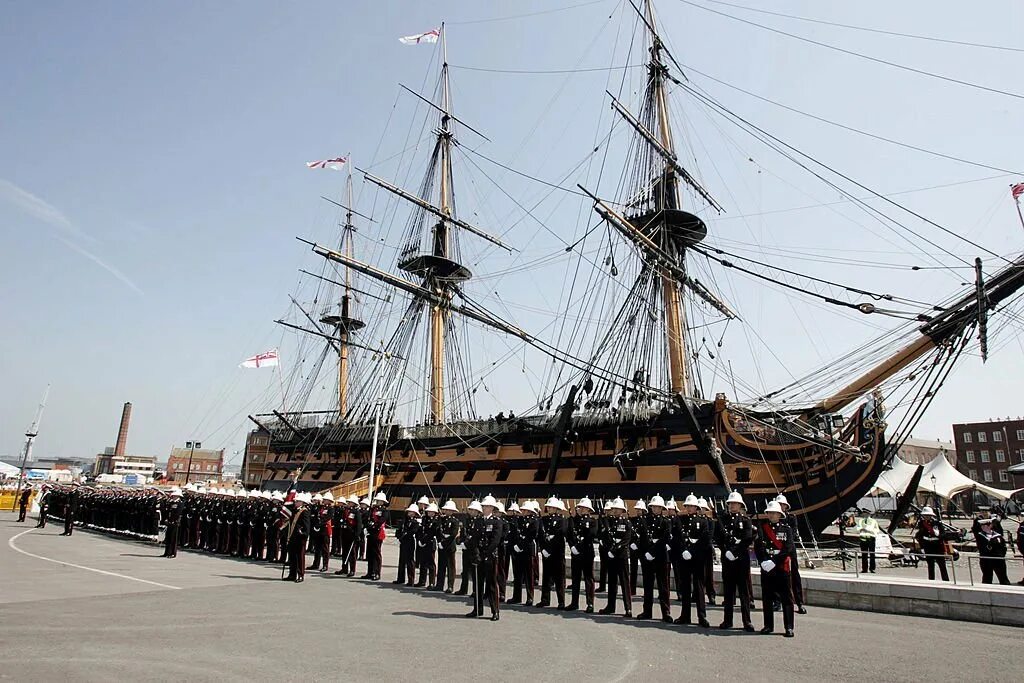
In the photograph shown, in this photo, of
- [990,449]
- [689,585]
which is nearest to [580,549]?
[689,585]

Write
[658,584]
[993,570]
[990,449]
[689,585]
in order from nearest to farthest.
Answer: [689,585] < [658,584] < [993,570] < [990,449]

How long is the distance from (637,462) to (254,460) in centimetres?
5229

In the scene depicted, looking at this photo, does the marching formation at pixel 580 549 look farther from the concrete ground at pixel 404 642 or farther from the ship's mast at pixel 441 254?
the ship's mast at pixel 441 254

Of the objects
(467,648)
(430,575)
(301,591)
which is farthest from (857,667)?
(301,591)

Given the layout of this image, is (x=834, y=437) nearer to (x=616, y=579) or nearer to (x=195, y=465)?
(x=616, y=579)

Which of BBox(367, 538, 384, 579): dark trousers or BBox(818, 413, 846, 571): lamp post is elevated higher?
BBox(818, 413, 846, 571): lamp post

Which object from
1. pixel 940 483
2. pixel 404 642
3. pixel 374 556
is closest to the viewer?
pixel 404 642

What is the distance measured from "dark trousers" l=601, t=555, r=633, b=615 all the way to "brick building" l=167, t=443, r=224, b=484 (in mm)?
93744

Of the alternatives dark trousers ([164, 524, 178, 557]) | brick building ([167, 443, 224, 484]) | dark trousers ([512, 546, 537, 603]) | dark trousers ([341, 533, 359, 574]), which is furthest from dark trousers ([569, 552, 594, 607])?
brick building ([167, 443, 224, 484])

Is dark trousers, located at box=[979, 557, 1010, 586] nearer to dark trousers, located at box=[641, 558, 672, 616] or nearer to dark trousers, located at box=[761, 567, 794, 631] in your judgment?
dark trousers, located at box=[761, 567, 794, 631]

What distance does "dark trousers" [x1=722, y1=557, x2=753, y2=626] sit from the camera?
829 centimetres

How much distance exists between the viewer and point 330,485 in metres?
36.6

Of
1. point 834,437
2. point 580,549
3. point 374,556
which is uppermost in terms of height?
point 834,437

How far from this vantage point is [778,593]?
7887mm
